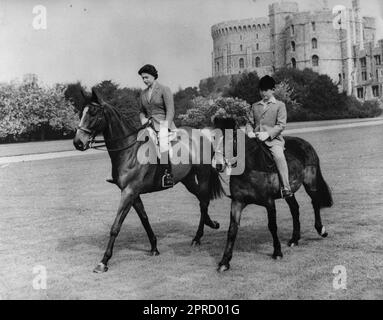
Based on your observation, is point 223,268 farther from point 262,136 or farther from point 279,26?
point 279,26

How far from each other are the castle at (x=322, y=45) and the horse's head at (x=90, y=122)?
86.0m

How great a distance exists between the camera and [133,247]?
930 centimetres

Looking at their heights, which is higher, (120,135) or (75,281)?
(120,135)

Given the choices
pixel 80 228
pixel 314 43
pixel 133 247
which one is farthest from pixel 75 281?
pixel 314 43

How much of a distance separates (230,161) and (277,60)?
107 metres

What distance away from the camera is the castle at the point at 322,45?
94.9m

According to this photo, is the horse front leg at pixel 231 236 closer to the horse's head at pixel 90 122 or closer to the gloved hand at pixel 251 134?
the gloved hand at pixel 251 134

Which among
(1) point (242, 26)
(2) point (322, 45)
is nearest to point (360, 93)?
(2) point (322, 45)

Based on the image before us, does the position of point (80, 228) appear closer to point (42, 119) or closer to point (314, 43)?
point (42, 119)

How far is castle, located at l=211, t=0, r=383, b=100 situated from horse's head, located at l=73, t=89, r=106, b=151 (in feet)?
282

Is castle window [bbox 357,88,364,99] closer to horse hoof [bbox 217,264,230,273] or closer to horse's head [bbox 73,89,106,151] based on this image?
horse's head [bbox 73,89,106,151]

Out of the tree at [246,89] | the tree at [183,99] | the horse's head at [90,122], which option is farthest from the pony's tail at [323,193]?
the tree at [246,89]

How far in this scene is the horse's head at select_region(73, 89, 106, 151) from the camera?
7.77 metres

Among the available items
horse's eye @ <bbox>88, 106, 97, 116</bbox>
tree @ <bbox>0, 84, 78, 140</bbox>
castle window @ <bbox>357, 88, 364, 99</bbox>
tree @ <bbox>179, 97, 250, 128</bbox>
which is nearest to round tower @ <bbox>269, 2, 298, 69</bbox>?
castle window @ <bbox>357, 88, 364, 99</bbox>
